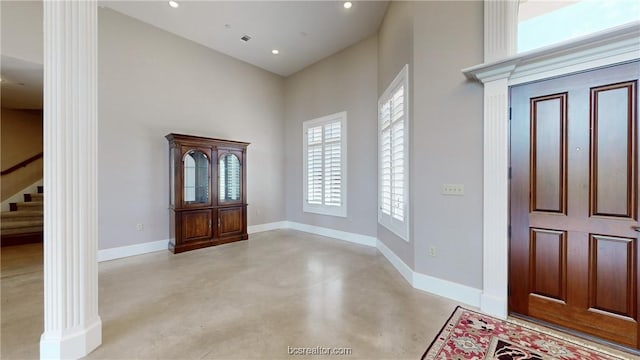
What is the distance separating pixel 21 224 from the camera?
5.20 metres

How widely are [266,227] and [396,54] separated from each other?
15.4 ft

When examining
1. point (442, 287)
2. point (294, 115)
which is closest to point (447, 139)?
point (442, 287)

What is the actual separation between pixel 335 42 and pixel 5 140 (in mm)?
8459

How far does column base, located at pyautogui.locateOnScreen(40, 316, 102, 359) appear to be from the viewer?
1.73 meters

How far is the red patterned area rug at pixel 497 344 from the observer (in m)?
1.88

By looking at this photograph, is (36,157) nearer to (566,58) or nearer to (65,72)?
(65,72)

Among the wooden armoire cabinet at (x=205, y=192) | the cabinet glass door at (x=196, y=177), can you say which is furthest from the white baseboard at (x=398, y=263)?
the cabinet glass door at (x=196, y=177)

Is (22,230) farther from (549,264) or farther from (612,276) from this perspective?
(612,276)

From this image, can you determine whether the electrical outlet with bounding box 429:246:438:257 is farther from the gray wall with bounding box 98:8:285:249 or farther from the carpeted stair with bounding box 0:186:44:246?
the carpeted stair with bounding box 0:186:44:246

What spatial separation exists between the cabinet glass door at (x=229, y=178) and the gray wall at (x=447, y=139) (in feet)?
12.0

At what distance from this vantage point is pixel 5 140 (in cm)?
635

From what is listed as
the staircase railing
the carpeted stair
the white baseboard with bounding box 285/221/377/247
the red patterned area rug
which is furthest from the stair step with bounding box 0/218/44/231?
the red patterned area rug

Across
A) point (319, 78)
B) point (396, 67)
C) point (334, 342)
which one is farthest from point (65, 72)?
point (319, 78)

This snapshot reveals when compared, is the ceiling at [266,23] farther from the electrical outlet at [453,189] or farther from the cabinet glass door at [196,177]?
the electrical outlet at [453,189]
